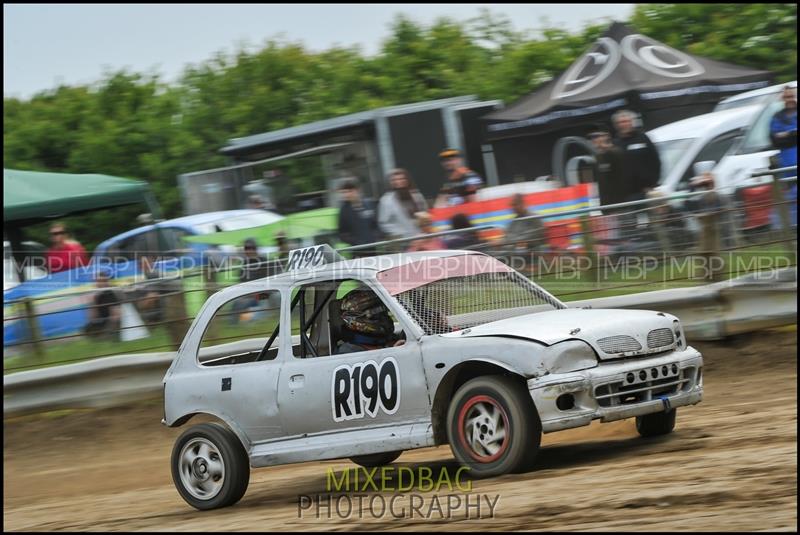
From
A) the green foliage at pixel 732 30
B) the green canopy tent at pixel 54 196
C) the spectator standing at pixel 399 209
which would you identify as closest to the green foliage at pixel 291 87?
the green foliage at pixel 732 30

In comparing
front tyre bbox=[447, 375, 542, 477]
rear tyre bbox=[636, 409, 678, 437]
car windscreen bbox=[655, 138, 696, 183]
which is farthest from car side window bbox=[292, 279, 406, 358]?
car windscreen bbox=[655, 138, 696, 183]

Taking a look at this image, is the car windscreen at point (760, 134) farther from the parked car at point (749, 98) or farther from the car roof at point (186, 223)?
the car roof at point (186, 223)

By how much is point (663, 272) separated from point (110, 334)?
18.6ft

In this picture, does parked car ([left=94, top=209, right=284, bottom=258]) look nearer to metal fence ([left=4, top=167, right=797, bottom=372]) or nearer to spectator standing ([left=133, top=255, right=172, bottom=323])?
spectator standing ([left=133, top=255, right=172, bottom=323])

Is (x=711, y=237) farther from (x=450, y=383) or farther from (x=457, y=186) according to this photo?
(x=450, y=383)

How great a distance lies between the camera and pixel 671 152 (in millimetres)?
13750

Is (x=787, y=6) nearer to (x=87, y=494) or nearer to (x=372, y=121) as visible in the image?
(x=372, y=121)

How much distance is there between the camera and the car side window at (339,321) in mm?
7621

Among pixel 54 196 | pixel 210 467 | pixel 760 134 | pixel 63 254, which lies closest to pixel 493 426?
pixel 210 467

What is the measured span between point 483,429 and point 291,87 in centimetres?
2665

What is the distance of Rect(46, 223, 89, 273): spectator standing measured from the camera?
14.8 meters

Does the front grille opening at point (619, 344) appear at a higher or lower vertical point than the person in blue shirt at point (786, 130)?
lower

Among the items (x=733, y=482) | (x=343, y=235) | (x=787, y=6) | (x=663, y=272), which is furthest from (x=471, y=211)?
(x=787, y=6)

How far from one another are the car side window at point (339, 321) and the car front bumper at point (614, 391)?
1.22 m
